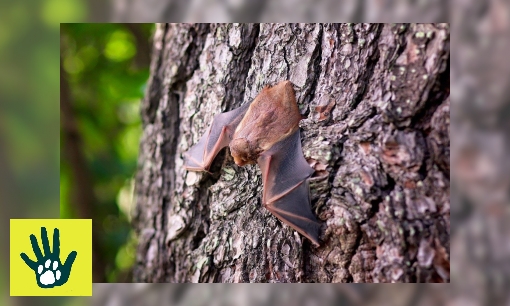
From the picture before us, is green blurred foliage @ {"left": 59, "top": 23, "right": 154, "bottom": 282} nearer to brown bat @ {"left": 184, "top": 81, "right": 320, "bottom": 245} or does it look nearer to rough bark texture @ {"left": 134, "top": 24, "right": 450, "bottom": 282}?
rough bark texture @ {"left": 134, "top": 24, "right": 450, "bottom": 282}

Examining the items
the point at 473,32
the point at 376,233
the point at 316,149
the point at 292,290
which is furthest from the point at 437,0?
the point at 292,290

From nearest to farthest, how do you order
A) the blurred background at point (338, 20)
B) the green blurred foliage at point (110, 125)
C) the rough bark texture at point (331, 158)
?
the rough bark texture at point (331, 158) → the blurred background at point (338, 20) → the green blurred foliage at point (110, 125)

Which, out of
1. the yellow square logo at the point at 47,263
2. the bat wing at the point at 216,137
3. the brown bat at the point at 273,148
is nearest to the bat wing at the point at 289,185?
the brown bat at the point at 273,148

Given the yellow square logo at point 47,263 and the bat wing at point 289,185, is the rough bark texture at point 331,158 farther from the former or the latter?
the yellow square logo at point 47,263

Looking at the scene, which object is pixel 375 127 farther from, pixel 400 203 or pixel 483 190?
pixel 483 190

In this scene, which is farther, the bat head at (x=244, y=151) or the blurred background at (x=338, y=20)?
the bat head at (x=244, y=151)
